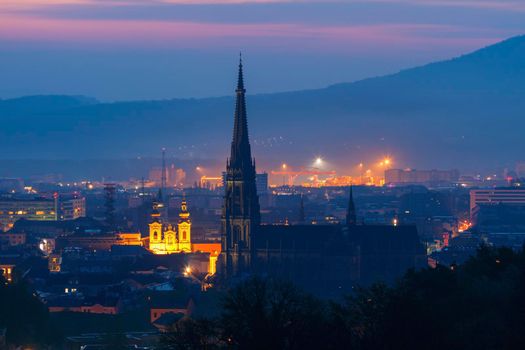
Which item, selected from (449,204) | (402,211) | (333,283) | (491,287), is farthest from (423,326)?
(449,204)

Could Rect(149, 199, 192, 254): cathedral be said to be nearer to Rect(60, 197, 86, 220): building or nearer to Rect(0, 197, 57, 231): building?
Rect(0, 197, 57, 231): building

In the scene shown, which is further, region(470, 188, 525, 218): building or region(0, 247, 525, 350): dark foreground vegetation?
region(470, 188, 525, 218): building

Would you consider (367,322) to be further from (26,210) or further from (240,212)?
(26,210)

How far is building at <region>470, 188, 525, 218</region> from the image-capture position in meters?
169

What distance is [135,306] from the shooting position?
261ft

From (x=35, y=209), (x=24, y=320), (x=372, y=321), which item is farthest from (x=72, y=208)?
(x=372, y=321)

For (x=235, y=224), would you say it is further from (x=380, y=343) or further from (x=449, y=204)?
(x=449, y=204)

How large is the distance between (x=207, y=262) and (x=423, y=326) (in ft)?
223

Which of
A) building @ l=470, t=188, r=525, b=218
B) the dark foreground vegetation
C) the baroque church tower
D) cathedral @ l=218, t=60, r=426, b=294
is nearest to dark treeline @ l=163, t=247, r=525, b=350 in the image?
the dark foreground vegetation

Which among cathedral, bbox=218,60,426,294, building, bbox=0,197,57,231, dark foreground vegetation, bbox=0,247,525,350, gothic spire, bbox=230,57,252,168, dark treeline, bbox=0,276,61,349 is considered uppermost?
gothic spire, bbox=230,57,252,168

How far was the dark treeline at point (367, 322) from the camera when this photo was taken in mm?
34969

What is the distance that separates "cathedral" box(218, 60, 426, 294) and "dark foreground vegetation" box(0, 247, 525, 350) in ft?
159

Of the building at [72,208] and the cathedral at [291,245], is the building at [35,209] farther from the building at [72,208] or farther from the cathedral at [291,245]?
the cathedral at [291,245]

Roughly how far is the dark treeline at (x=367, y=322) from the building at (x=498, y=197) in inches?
4954
